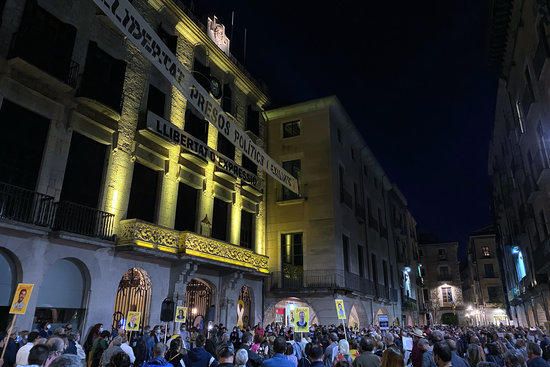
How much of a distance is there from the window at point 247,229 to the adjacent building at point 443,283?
2021 inches

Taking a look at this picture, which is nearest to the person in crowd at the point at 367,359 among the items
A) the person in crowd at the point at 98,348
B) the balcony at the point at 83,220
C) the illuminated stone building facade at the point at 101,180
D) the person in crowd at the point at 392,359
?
the person in crowd at the point at 392,359

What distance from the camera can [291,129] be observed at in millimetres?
28281

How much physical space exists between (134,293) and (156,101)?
881 cm

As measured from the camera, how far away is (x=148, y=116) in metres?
17.3

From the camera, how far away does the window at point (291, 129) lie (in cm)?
2812

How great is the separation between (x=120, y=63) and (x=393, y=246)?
33.6 meters

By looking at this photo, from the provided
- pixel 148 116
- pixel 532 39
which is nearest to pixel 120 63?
pixel 148 116

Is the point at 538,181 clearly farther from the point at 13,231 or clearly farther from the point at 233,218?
the point at 13,231

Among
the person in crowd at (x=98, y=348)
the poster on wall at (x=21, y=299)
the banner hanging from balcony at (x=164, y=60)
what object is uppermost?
the banner hanging from balcony at (x=164, y=60)

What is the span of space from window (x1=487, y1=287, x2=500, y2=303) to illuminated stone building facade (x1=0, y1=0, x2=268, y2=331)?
52535mm

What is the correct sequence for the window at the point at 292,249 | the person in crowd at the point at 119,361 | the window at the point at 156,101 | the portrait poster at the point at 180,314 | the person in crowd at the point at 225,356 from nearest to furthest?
the person in crowd at the point at 119,361 → the person in crowd at the point at 225,356 → the portrait poster at the point at 180,314 → the window at the point at 156,101 → the window at the point at 292,249

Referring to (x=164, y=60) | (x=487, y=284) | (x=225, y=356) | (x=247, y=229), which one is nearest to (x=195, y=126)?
(x=247, y=229)

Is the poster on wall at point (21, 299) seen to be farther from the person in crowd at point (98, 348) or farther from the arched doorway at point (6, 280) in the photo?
the arched doorway at point (6, 280)

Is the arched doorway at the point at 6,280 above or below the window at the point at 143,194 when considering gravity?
below
